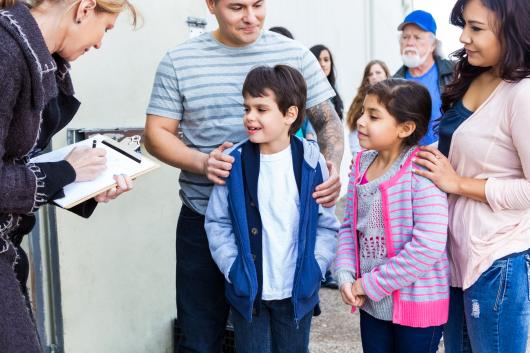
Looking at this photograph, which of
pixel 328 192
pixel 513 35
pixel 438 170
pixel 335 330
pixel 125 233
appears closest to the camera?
pixel 513 35

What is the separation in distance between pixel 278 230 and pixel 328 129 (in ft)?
1.91

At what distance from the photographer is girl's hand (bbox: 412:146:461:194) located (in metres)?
2.18

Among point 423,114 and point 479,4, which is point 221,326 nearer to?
point 423,114

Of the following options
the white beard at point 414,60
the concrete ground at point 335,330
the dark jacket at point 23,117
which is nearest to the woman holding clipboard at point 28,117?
the dark jacket at point 23,117

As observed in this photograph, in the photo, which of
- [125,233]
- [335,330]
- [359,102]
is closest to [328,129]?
[125,233]

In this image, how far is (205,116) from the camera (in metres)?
2.57

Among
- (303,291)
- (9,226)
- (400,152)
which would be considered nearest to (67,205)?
(9,226)

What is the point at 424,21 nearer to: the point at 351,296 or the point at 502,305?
the point at 351,296

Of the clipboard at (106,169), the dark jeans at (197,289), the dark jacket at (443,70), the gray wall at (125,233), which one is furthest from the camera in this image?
the dark jacket at (443,70)

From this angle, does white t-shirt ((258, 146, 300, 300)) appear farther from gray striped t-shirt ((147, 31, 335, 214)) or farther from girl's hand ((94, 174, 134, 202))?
girl's hand ((94, 174, 134, 202))

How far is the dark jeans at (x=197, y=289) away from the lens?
265 cm

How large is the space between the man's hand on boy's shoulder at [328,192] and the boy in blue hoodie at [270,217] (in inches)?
1.0

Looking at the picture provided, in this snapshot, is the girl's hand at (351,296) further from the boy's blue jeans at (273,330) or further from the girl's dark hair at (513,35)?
the girl's dark hair at (513,35)

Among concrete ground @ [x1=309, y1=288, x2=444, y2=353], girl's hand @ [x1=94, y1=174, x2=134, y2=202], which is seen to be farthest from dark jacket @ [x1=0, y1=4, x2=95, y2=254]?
concrete ground @ [x1=309, y1=288, x2=444, y2=353]
